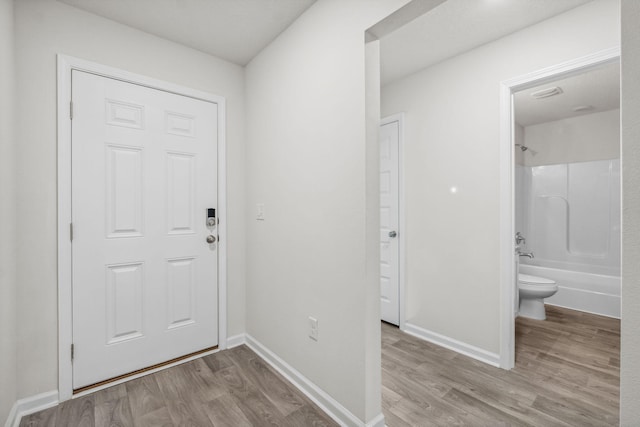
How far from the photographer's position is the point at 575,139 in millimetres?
3936

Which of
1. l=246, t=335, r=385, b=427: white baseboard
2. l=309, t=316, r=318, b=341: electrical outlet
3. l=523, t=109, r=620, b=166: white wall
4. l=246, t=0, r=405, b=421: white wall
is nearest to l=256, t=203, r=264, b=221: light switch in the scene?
l=246, t=0, r=405, b=421: white wall

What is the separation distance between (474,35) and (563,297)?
3.42 meters

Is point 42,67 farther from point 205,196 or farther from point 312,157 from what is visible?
point 312,157

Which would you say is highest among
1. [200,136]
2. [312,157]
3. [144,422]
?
[200,136]

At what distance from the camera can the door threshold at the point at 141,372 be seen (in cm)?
188

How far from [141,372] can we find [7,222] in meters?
1.24

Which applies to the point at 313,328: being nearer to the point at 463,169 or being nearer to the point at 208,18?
the point at 463,169

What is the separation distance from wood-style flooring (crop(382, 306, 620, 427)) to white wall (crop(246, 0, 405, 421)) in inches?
17.9

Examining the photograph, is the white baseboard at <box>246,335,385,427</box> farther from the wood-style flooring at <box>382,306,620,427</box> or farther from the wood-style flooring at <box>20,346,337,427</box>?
the wood-style flooring at <box>382,306,620,427</box>

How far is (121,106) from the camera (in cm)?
200

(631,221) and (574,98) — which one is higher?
(574,98)

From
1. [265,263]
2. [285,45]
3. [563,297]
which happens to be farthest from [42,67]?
[563,297]

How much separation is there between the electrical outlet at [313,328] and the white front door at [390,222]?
4.08 ft

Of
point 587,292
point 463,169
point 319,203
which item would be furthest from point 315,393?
point 587,292
